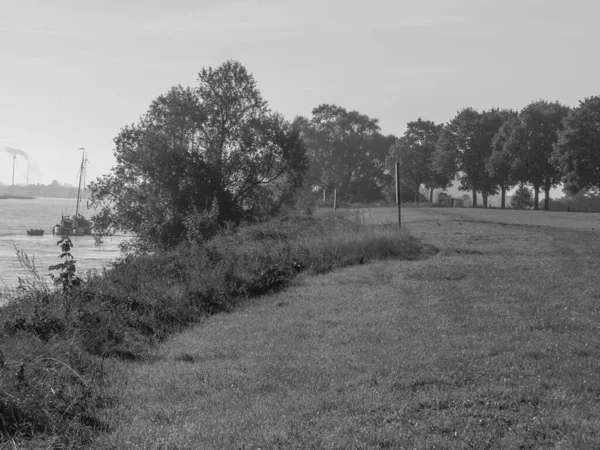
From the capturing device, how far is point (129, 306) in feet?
42.7

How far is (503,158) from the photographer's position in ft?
237

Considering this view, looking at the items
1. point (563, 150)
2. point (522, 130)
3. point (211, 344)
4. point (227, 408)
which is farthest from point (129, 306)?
point (522, 130)

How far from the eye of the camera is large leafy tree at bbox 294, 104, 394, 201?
374ft

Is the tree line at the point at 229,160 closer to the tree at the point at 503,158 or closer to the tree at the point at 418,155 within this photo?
the tree at the point at 503,158

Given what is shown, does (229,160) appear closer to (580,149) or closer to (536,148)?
(580,149)

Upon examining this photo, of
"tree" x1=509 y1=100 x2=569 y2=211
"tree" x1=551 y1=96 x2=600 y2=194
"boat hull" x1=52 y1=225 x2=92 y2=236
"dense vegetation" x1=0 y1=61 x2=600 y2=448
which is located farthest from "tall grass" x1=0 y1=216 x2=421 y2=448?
"boat hull" x1=52 y1=225 x2=92 y2=236

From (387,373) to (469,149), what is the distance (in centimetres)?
7723

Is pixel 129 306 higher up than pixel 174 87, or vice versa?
pixel 174 87

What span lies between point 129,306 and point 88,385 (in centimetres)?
564

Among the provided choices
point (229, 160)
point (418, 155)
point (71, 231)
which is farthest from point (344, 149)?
point (229, 160)

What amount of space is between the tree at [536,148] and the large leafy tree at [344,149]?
41699mm

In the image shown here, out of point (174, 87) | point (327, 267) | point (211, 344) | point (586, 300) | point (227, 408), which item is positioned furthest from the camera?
point (174, 87)

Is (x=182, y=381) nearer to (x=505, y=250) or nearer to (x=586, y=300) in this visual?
(x=586, y=300)

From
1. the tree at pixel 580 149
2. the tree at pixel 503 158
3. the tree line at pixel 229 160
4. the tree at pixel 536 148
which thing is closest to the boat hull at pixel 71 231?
the tree line at pixel 229 160
